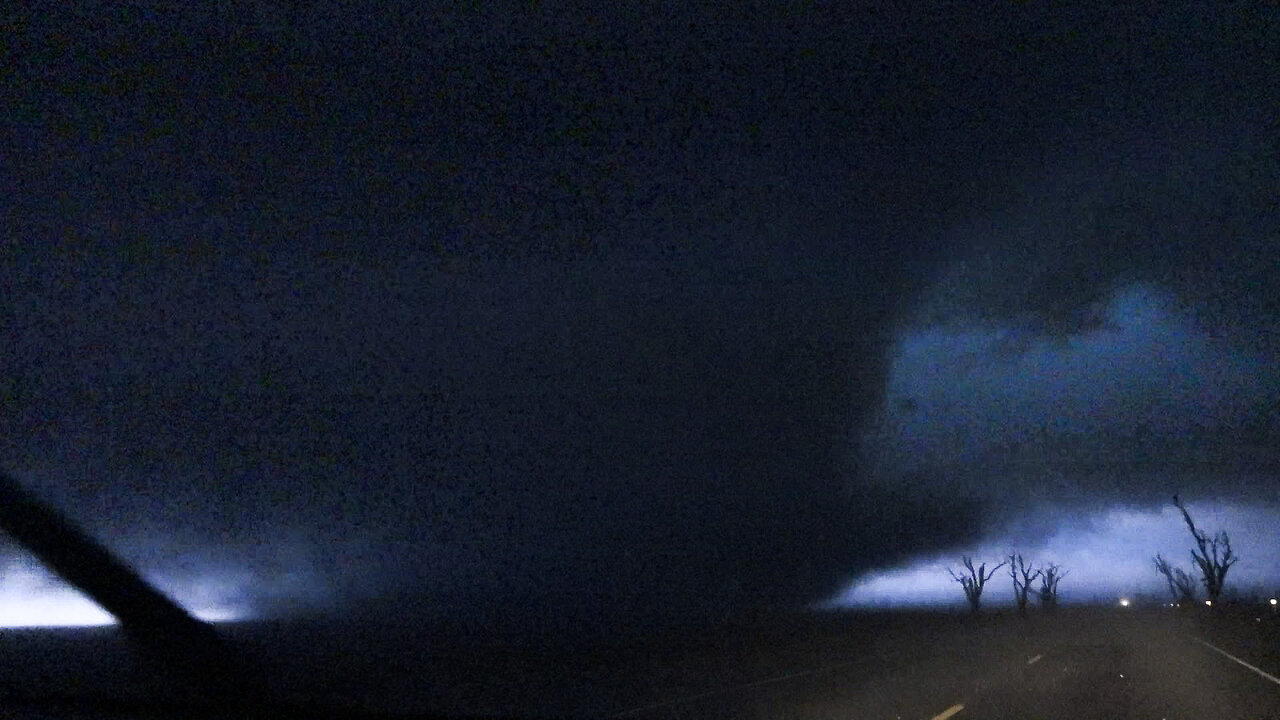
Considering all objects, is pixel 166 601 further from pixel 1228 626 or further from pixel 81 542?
pixel 1228 626

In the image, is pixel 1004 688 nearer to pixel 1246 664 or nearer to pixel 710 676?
pixel 710 676

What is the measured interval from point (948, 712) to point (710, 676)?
11979mm

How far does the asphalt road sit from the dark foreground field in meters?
0.06

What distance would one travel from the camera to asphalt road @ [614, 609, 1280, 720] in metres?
21.0

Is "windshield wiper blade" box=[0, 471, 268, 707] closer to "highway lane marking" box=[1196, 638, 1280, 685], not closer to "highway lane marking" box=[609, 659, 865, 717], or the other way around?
"highway lane marking" box=[609, 659, 865, 717]

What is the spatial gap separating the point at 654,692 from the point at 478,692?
4674mm

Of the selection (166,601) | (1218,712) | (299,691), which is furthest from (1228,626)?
(166,601)

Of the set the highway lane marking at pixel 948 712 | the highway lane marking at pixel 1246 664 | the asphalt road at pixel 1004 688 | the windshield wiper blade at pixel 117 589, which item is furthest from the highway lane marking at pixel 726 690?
the highway lane marking at pixel 1246 664

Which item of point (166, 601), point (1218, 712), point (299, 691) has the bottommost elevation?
point (1218, 712)

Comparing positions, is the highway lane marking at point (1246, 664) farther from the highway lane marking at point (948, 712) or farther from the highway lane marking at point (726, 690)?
→ the highway lane marking at point (948, 712)

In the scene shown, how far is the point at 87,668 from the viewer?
71.5 feet

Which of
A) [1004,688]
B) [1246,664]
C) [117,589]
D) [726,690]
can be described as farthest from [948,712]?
[1246,664]

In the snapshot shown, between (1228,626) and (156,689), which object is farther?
(1228,626)

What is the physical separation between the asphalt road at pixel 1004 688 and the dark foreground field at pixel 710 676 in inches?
2.4
